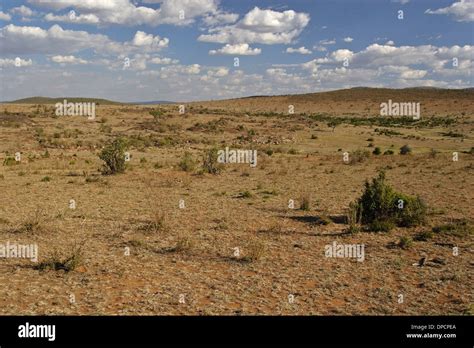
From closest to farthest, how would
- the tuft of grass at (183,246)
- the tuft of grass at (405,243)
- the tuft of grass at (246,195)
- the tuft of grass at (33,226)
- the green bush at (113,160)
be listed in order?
1. the tuft of grass at (183,246)
2. the tuft of grass at (405,243)
3. the tuft of grass at (33,226)
4. the tuft of grass at (246,195)
5. the green bush at (113,160)

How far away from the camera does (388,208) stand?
1267 centimetres

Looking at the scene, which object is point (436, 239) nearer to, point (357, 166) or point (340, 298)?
point (340, 298)

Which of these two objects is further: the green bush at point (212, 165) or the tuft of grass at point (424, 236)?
the green bush at point (212, 165)

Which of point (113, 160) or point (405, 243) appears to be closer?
point (405, 243)

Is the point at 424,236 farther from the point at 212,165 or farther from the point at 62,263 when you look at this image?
the point at 212,165

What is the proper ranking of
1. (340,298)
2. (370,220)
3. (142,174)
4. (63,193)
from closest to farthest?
(340,298)
(370,220)
(63,193)
(142,174)

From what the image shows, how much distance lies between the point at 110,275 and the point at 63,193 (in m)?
9.45

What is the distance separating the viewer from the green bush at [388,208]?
12336 mm

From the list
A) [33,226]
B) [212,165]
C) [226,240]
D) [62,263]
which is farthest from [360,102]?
[62,263]

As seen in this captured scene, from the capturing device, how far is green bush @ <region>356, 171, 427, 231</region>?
12.3m

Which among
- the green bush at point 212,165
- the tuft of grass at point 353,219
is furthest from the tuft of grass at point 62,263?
the green bush at point 212,165
